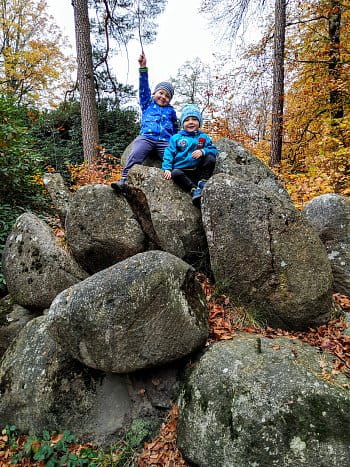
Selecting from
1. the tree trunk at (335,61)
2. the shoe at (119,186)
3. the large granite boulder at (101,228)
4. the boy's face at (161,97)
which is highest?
the tree trunk at (335,61)

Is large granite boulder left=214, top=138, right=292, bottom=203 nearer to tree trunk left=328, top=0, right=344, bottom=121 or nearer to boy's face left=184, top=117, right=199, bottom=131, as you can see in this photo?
boy's face left=184, top=117, right=199, bottom=131

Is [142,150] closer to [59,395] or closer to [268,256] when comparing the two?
[268,256]

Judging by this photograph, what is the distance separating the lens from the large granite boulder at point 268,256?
3340 mm

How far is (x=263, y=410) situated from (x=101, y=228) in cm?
252

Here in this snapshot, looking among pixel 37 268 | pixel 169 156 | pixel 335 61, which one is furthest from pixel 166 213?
pixel 335 61

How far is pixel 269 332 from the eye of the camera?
11.0 ft

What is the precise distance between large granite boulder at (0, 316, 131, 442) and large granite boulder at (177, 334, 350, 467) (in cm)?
76

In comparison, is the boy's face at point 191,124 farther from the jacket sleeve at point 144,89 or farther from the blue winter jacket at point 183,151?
the jacket sleeve at point 144,89

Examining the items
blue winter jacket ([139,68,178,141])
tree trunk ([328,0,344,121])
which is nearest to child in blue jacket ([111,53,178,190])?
blue winter jacket ([139,68,178,141])

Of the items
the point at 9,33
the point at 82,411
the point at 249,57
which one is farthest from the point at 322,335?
the point at 9,33

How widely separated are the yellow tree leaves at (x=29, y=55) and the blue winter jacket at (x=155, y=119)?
14789 mm

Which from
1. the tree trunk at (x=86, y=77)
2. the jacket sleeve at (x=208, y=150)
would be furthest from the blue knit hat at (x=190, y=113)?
the tree trunk at (x=86, y=77)

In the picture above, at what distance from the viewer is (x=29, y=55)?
54.6ft

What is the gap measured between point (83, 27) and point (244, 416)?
345 inches
